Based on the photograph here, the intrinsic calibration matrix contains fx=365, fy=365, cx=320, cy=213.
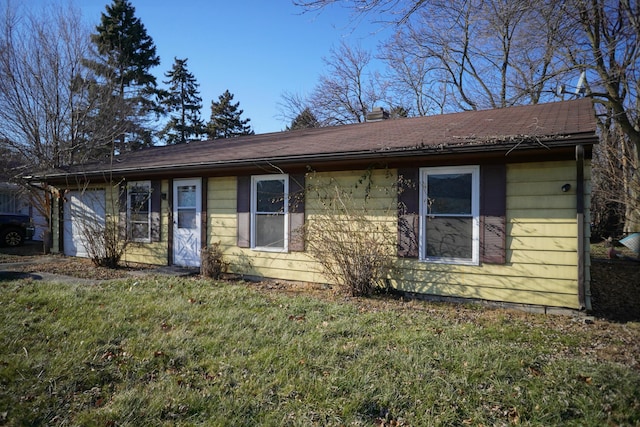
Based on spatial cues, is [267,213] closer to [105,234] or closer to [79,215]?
[105,234]

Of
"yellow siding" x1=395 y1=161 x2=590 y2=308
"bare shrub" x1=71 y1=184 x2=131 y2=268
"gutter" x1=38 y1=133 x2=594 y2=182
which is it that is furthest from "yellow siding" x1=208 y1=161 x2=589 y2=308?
"bare shrub" x1=71 y1=184 x2=131 y2=268

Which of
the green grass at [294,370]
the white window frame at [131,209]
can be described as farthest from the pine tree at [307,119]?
the green grass at [294,370]

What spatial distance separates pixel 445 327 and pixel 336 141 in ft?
14.9

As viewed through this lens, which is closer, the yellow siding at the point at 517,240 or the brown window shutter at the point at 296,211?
the yellow siding at the point at 517,240

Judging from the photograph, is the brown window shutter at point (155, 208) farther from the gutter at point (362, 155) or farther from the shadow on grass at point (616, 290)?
the shadow on grass at point (616, 290)

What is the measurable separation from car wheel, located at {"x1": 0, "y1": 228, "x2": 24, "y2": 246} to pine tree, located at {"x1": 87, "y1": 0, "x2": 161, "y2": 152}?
316 inches

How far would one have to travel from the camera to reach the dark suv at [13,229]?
1355cm

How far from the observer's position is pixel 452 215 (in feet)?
19.9

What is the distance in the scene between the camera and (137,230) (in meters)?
9.50

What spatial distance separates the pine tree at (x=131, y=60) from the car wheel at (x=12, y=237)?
8.04 metres

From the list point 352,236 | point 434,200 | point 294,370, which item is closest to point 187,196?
point 352,236

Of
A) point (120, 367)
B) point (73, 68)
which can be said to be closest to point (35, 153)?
point (73, 68)

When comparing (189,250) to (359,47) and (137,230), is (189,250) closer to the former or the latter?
(137,230)

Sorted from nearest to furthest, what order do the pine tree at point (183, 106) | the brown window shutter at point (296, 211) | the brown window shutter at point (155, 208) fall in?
the brown window shutter at point (296, 211) < the brown window shutter at point (155, 208) < the pine tree at point (183, 106)
